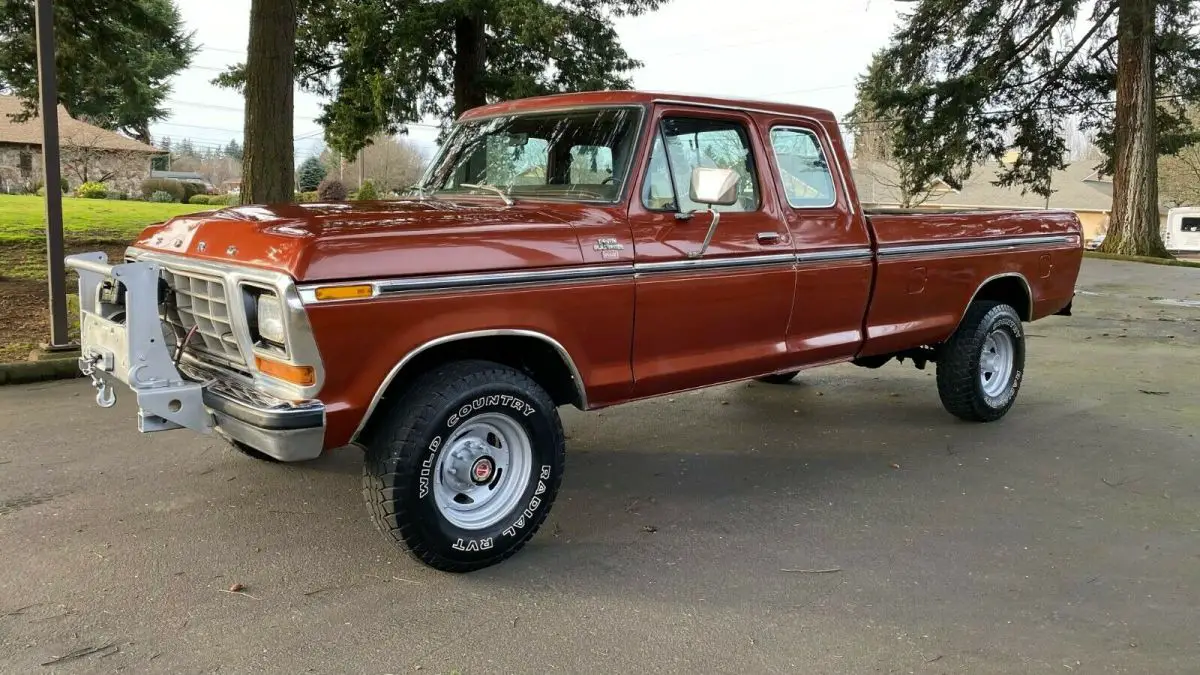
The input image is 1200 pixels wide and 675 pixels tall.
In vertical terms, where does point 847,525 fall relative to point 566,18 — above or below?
below

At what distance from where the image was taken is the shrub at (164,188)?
128ft

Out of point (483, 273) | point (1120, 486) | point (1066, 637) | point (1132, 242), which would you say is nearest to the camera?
point (1066, 637)

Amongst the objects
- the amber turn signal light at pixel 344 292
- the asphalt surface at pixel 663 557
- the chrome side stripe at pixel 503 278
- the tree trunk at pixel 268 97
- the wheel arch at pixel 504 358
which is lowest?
the asphalt surface at pixel 663 557

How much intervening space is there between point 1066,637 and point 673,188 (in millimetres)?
2471

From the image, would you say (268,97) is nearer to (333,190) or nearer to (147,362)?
(147,362)

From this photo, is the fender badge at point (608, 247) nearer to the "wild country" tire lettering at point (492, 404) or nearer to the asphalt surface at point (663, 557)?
the "wild country" tire lettering at point (492, 404)

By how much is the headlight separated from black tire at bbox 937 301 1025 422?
14.4 ft

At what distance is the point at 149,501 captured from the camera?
14.1 feet

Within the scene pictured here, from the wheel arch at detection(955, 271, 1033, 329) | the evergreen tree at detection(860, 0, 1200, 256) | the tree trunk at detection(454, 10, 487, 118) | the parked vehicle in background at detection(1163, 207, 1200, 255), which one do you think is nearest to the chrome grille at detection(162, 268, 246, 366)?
the wheel arch at detection(955, 271, 1033, 329)

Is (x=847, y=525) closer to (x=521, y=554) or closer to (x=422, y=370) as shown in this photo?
(x=521, y=554)

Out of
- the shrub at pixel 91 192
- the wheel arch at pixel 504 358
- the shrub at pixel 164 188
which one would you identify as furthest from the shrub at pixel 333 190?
the shrub at pixel 164 188

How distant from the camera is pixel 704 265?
169 inches

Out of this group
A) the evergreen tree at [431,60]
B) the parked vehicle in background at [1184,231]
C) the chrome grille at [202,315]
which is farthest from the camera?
the parked vehicle in background at [1184,231]

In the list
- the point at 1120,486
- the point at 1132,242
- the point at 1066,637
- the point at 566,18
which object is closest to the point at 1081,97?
the point at 1132,242
